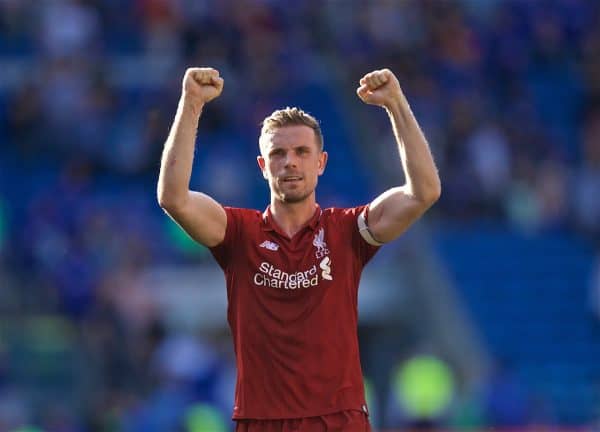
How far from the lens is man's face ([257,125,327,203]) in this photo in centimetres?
643

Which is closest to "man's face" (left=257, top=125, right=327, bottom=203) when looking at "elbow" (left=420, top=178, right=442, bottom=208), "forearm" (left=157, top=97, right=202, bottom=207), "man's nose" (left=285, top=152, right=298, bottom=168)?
"man's nose" (left=285, top=152, right=298, bottom=168)

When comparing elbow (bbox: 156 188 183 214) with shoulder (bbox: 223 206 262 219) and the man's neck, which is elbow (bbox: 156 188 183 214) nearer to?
shoulder (bbox: 223 206 262 219)

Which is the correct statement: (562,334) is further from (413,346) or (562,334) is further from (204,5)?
(204,5)

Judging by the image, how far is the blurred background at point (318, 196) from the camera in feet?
47.4

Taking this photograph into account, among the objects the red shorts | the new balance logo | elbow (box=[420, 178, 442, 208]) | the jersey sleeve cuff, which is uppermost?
elbow (box=[420, 178, 442, 208])

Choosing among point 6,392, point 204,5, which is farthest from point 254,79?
point 6,392

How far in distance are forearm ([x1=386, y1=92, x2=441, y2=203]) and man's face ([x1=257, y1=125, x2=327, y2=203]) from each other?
1.22ft

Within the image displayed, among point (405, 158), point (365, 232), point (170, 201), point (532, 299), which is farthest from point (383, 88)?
point (532, 299)

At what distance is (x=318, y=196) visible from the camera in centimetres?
1678

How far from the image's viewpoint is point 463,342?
1698 centimetres

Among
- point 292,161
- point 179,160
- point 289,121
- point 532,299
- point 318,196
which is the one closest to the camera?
point 179,160

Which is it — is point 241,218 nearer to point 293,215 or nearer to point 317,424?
point 293,215

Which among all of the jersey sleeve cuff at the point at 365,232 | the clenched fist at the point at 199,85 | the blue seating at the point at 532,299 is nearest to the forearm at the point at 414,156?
the jersey sleeve cuff at the point at 365,232

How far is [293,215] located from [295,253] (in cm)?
18
